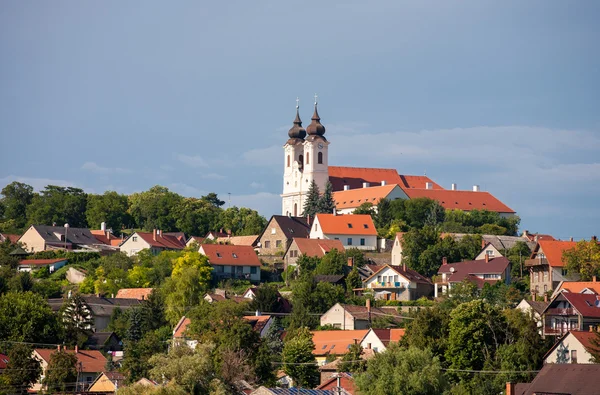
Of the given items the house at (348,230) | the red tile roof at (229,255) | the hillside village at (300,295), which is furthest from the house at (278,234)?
the red tile roof at (229,255)

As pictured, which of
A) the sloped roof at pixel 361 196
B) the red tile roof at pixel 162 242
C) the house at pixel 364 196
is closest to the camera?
the red tile roof at pixel 162 242

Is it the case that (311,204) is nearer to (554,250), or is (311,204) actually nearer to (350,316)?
(554,250)

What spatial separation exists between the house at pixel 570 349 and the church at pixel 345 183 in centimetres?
6076

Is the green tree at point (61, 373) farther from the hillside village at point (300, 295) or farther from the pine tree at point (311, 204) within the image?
the pine tree at point (311, 204)

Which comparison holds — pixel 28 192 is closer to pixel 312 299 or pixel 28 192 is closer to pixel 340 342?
pixel 312 299

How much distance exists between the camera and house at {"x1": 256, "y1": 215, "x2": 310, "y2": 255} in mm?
113938

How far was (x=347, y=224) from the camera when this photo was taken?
11525cm

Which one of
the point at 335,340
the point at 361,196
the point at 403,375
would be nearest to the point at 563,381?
the point at 403,375

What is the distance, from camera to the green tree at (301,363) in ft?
240

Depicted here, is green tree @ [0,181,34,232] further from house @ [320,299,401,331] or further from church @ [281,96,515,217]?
house @ [320,299,401,331]

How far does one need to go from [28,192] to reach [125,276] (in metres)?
44.3

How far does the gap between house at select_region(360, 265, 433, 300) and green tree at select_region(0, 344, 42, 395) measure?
28.2 meters

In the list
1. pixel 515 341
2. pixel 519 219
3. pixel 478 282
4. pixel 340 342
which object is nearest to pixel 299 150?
pixel 519 219

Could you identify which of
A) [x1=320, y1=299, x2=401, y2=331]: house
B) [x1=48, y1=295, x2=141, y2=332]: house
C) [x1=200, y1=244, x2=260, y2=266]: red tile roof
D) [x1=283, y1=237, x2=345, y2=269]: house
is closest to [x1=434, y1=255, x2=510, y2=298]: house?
[x1=320, y1=299, x2=401, y2=331]: house
